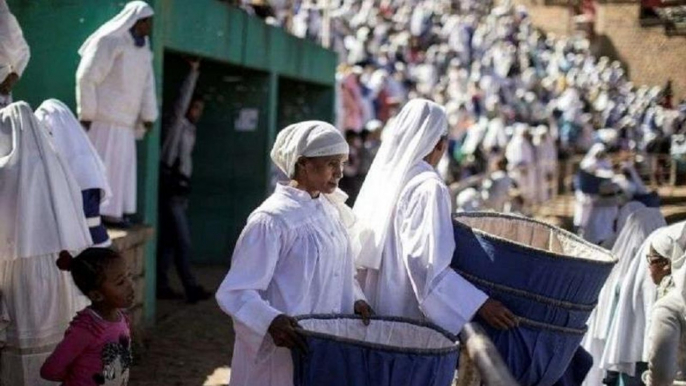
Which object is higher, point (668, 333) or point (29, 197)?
point (29, 197)

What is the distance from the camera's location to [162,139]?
11695mm

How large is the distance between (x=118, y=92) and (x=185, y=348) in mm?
1850

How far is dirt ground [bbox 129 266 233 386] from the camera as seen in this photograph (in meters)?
8.74

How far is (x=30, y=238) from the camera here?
6047 millimetres

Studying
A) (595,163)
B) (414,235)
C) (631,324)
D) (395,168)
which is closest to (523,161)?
(595,163)

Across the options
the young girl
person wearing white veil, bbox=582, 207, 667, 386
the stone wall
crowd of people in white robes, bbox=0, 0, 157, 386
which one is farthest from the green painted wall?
the young girl

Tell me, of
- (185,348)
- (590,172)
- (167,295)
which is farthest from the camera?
(590,172)

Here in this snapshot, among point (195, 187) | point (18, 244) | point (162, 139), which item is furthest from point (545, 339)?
point (195, 187)

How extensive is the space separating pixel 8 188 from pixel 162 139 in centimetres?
562

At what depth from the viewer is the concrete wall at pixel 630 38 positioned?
3640 cm

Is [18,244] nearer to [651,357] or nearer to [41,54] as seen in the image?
[651,357]

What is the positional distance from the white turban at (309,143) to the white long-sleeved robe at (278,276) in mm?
117

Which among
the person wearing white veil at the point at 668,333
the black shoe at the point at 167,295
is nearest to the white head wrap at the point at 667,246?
the person wearing white veil at the point at 668,333

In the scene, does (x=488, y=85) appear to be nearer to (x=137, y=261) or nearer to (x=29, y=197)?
(x=137, y=261)
